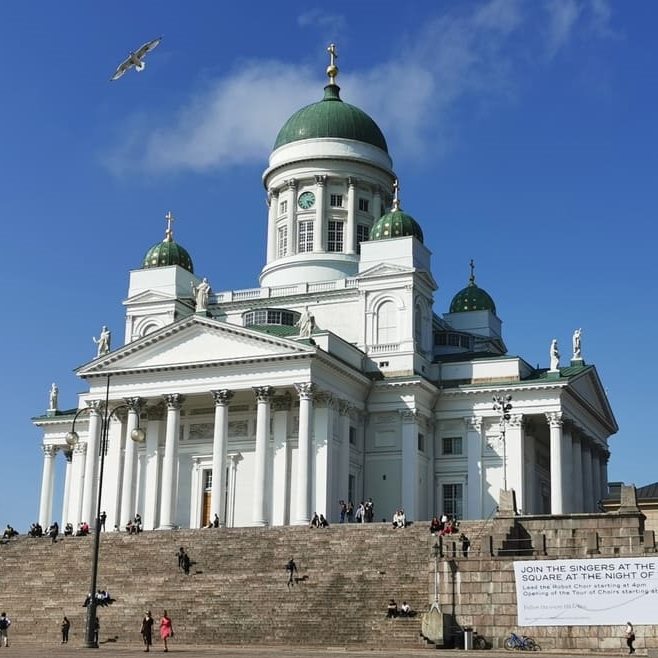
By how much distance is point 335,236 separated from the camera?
74.1 metres

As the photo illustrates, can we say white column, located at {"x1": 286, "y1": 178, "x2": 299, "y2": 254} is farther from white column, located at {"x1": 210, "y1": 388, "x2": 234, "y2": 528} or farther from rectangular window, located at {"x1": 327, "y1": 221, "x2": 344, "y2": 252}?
white column, located at {"x1": 210, "y1": 388, "x2": 234, "y2": 528}

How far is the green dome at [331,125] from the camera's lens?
75250 millimetres

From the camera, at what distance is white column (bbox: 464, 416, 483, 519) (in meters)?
62.2

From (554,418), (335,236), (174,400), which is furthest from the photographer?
(335,236)

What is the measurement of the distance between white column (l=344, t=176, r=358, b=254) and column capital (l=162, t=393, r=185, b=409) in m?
17.7

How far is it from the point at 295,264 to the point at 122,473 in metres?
17.7

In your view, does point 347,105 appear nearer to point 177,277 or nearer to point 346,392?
point 177,277

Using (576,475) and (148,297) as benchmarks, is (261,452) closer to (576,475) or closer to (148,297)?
(148,297)

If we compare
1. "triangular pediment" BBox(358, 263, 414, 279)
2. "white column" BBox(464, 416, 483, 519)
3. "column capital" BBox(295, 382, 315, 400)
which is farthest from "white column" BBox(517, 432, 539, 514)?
"column capital" BBox(295, 382, 315, 400)

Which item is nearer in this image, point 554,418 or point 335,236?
point 554,418

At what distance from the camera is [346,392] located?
6078 centimetres

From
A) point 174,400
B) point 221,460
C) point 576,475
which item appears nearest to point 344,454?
point 221,460

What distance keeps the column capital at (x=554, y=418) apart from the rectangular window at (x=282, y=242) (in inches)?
840

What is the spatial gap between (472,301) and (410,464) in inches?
763
